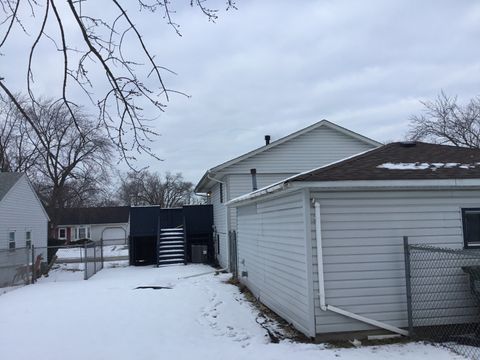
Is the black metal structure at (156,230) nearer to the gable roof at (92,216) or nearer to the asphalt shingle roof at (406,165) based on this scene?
the asphalt shingle roof at (406,165)

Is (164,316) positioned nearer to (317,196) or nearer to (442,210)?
(317,196)

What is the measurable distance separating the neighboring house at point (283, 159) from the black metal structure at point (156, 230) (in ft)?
13.1

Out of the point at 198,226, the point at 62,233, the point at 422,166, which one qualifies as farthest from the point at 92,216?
the point at 422,166

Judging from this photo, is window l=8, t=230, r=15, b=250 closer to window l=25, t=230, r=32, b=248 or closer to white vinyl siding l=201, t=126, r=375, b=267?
window l=25, t=230, r=32, b=248

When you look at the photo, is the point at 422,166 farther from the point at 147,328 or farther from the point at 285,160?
the point at 285,160

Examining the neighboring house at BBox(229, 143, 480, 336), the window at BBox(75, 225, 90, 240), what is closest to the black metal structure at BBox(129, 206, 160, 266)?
the neighboring house at BBox(229, 143, 480, 336)

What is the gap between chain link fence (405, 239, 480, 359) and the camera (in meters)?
7.82

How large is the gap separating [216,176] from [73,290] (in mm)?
7425

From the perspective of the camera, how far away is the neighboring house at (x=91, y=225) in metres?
57.7

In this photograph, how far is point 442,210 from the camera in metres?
8.27

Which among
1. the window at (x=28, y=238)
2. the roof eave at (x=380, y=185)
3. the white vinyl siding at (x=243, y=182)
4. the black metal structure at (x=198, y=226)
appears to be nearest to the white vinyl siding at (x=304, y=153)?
the white vinyl siding at (x=243, y=182)

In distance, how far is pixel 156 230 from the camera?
24328 millimetres

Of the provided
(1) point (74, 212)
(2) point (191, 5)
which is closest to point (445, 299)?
(2) point (191, 5)

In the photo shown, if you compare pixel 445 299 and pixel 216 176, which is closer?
pixel 445 299
